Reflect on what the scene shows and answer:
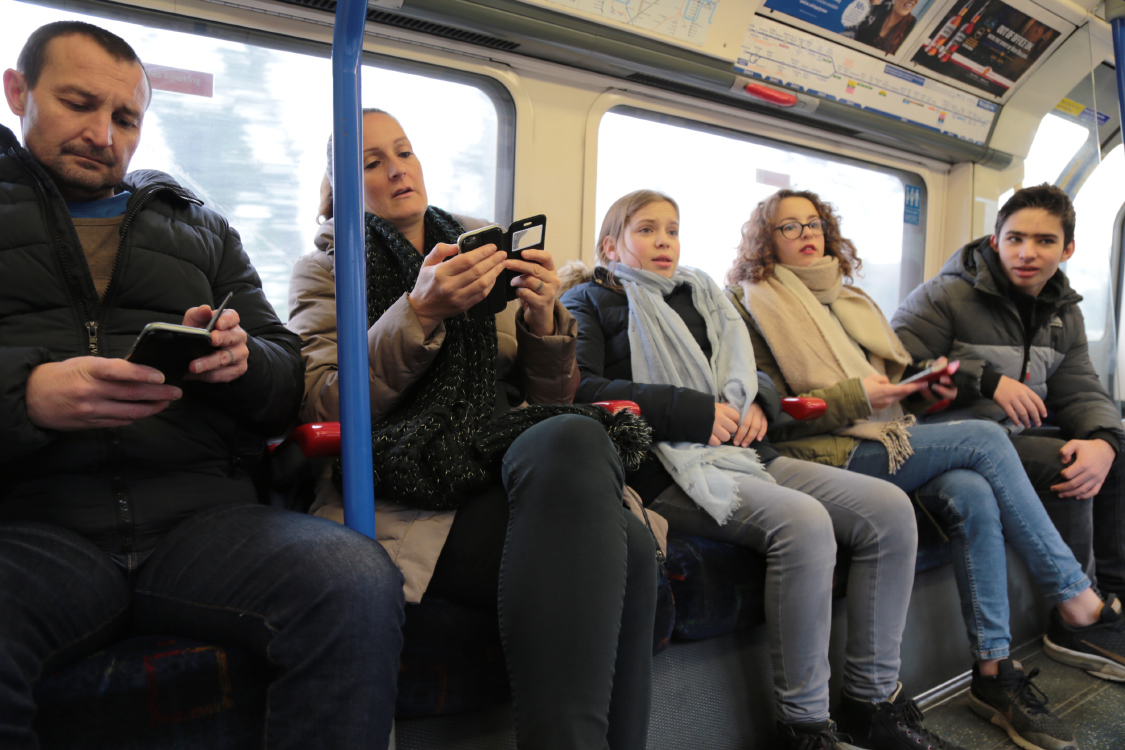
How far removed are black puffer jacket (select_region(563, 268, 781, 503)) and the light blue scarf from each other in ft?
0.13

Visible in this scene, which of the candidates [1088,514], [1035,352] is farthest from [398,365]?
[1035,352]

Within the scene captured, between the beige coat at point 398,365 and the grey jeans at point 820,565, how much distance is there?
505 millimetres

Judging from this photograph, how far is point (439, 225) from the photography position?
187cm

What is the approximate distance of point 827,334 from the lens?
257 centimetres

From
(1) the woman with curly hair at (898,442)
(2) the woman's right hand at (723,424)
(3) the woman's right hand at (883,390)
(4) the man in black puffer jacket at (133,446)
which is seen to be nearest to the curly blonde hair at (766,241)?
(1) the woman with curly hair at (898,442)

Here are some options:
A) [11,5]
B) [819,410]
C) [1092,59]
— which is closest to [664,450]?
[819,410]

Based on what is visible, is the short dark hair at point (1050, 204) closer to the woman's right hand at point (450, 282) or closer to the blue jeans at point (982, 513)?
the blue jeans at point (982, 513)

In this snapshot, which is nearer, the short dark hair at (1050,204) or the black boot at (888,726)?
the black boot at (888,726)

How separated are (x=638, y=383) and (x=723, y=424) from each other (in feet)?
0.86

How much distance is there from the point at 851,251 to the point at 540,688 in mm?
2369

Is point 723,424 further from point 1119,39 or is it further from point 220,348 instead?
point 1119,39

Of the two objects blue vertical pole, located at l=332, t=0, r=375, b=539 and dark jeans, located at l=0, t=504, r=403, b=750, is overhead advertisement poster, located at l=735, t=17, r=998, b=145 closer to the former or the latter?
blue vertical pole, located at l=332, t=0, r=375, b=539

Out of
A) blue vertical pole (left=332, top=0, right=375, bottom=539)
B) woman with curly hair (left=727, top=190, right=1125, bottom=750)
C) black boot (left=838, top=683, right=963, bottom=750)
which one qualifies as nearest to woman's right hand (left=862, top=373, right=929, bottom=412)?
woman with curly hair (left=727, top=190, right=1125, bottom=750)

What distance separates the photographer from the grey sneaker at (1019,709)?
1.86 metres
